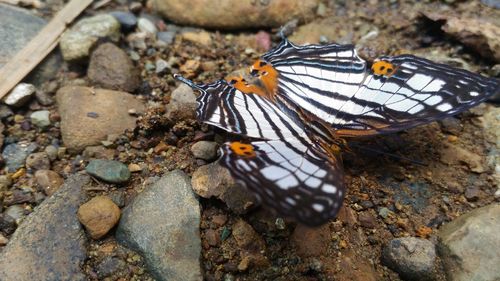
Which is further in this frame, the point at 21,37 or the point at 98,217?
the point at 21,37

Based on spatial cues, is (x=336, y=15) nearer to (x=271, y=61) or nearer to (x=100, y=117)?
(x=271, y=61)

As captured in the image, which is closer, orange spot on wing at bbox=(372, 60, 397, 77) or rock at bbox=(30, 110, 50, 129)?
orange spot on wing at bbox=(372, 60, 397, 77)

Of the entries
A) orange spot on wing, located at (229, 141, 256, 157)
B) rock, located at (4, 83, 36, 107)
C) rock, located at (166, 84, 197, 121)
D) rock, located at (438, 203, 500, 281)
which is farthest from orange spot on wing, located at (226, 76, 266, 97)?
rock, located at (4, 83, 36, 107)

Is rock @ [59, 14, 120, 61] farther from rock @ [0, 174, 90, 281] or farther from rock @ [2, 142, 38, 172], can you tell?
rock @ [0, 174, 90, 281]

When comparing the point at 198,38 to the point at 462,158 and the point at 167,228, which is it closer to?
the point at 167,228

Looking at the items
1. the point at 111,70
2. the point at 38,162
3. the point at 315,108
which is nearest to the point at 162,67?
the point at 111,70

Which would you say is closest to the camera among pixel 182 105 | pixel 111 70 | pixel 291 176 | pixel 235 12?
pixel 291 176
